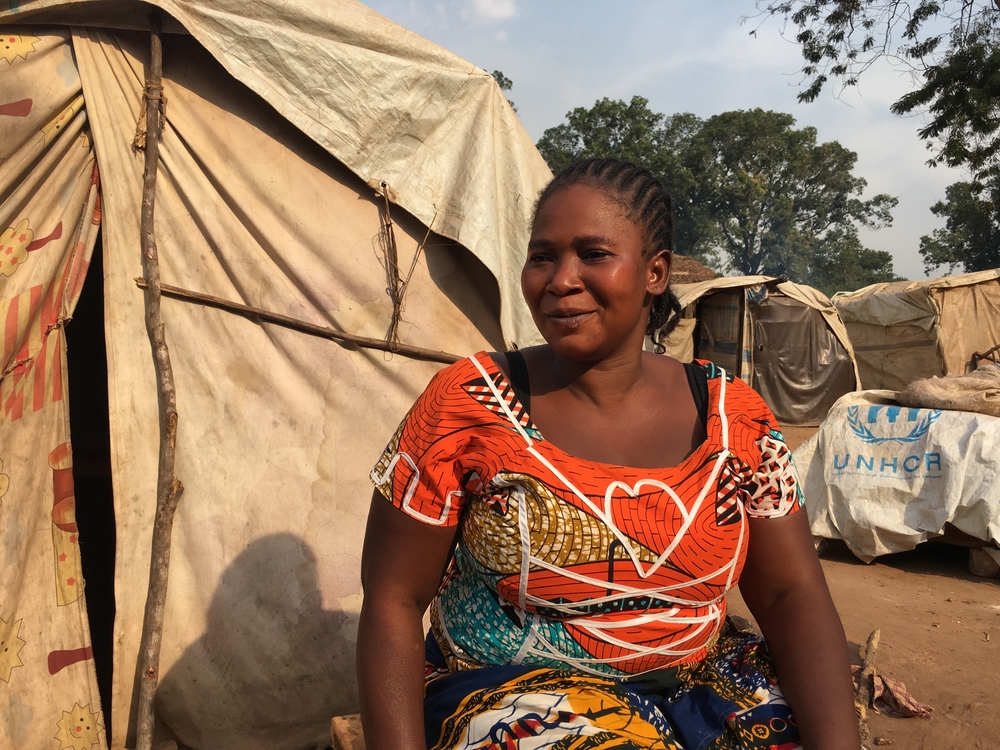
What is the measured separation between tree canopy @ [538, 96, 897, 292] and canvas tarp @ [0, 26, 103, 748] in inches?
1066

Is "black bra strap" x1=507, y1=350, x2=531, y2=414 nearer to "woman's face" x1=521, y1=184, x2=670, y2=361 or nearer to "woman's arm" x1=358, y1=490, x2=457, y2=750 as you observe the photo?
"woman's face" x1=521, y1=184, x2=670, y2=361

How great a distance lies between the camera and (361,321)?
2820 millimetres

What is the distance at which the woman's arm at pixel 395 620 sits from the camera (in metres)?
1.22

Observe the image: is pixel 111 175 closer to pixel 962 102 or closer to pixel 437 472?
pixel 437 472

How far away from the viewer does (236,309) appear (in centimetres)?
268

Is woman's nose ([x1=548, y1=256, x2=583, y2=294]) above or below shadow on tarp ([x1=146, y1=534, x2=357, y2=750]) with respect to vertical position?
above

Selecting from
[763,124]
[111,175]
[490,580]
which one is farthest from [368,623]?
[763,124]

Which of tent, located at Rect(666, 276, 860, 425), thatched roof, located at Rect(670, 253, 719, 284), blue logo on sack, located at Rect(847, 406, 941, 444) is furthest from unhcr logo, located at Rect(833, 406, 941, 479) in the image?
thatched roof, located at Rect(670, 253, 719, 284)

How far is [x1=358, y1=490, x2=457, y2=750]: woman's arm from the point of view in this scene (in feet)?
4.00

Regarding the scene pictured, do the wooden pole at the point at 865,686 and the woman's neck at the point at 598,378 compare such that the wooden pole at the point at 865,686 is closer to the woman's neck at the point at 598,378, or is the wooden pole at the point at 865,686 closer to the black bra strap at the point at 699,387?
the black bra strap at the point at 699,387

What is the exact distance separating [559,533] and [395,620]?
33cm

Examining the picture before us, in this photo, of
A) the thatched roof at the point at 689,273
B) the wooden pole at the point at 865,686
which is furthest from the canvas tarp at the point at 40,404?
the thatched roof at the point at 689,273

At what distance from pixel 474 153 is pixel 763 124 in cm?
3029

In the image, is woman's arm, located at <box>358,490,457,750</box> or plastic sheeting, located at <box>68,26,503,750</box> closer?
woman's arm, located at <box>358,490,457,750</box>
